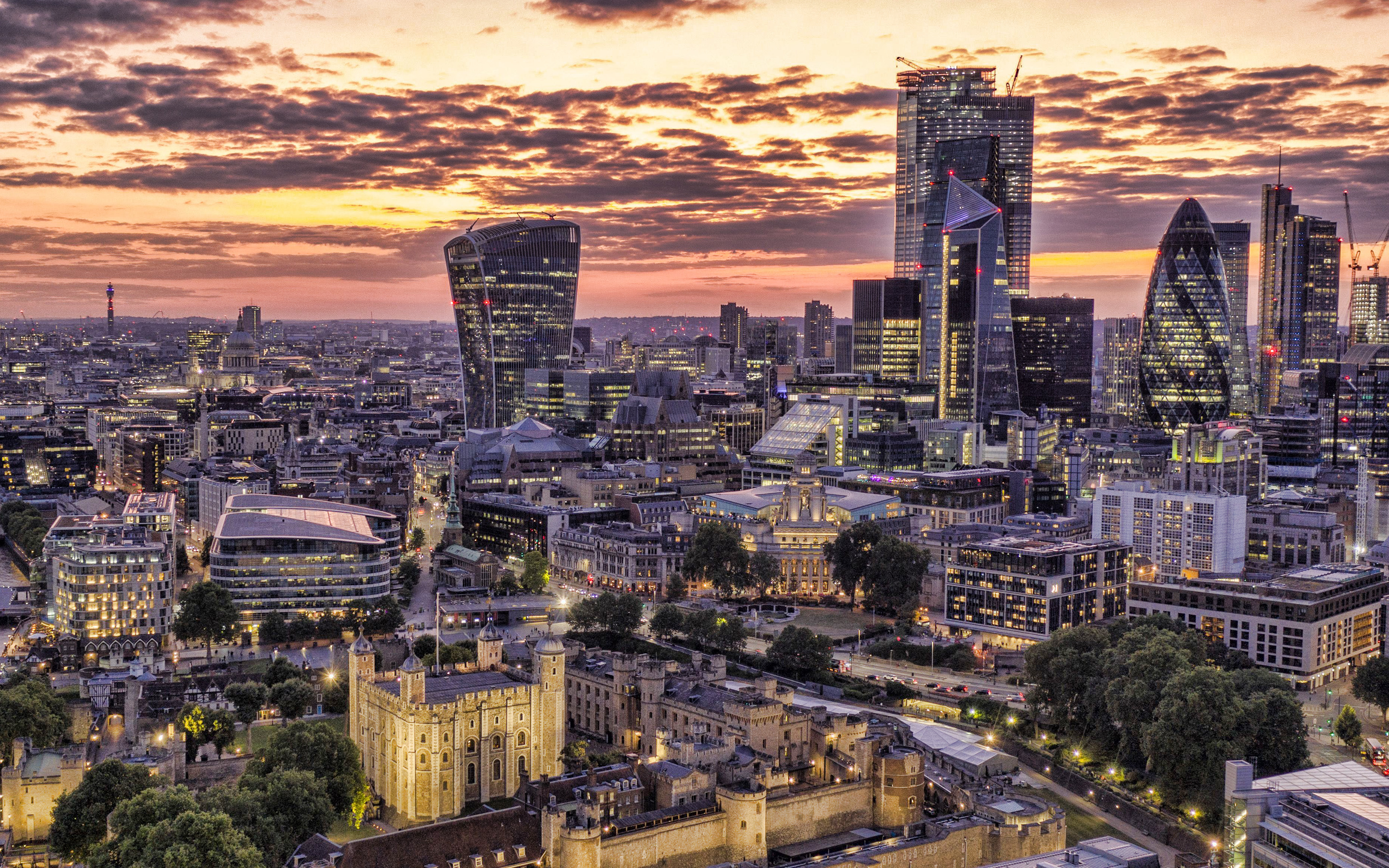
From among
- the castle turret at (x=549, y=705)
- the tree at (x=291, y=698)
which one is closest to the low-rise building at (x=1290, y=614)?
the castle turret at (x=549, y=705)

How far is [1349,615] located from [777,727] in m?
53.9

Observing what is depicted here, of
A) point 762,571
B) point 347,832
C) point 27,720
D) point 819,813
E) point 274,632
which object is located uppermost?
point 762,571

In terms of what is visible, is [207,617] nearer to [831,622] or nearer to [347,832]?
[347,832]

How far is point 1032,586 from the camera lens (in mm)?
105312

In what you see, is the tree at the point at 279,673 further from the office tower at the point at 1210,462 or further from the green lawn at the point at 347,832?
the office tower at the point at 1210,462

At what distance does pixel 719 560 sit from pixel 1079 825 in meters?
57.8

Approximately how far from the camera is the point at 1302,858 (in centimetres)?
5553

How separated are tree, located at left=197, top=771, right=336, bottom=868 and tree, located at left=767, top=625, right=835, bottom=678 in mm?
41008

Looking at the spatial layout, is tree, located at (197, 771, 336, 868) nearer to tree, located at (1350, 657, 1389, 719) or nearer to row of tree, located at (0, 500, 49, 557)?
tree, located at (1350, 657, 1389, 719)

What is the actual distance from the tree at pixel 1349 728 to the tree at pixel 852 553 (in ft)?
148

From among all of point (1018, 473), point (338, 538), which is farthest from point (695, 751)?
point (1018, 473)

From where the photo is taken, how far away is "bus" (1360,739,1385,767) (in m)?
79.6

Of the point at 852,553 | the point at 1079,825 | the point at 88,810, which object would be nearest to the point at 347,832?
the point at 88,810

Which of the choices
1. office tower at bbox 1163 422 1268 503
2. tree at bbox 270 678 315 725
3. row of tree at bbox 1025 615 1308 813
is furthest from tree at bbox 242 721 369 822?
office tower at bbox 1163 422 1268 503
